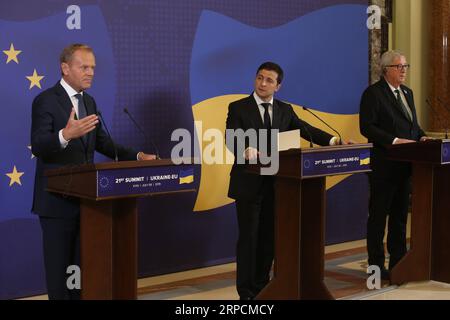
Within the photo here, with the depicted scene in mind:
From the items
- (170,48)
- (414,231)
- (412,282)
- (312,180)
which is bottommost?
(412,282)

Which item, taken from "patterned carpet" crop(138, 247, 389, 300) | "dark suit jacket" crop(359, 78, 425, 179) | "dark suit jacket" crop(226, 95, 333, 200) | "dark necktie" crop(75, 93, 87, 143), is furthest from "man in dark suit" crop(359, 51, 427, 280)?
"dark necktie" crop(75, 93, 87, 143)

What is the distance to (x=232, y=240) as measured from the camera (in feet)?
20.7

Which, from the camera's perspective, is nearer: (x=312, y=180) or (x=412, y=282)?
(x=312, y=180)

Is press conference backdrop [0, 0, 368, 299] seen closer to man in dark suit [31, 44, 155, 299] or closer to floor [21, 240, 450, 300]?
floor [21, 240, 450, 300]

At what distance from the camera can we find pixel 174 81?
228 inches

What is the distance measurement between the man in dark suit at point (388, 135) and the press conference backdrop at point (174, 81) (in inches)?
50.2

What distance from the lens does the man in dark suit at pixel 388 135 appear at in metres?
5.42

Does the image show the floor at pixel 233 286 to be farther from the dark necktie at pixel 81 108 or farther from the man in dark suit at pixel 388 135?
the dark necktie at pixel 81 108

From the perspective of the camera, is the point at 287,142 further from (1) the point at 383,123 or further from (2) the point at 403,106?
(2) the point at 403,106

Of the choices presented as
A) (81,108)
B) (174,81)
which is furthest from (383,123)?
→ (81,108)

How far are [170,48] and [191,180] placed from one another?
228 cm

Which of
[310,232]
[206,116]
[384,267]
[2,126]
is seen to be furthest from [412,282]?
[2,126]
